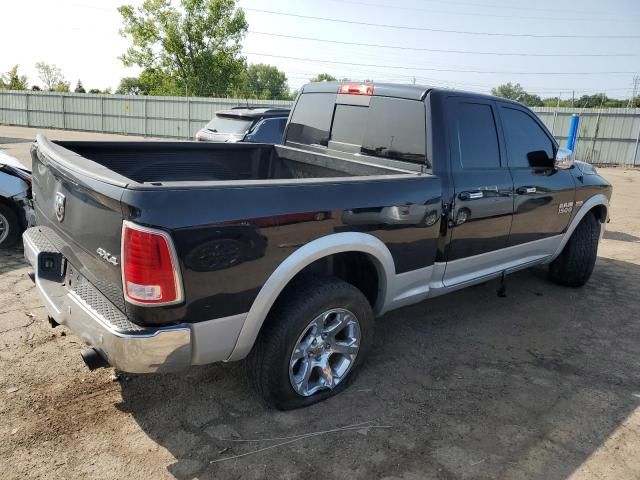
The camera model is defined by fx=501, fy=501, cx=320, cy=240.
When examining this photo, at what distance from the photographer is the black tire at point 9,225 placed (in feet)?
18.7

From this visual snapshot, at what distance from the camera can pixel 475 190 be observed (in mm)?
3676

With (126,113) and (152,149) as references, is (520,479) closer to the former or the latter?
(152,149)

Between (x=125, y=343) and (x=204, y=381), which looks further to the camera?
(x=204, y=381)

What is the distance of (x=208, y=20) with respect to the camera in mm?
37781

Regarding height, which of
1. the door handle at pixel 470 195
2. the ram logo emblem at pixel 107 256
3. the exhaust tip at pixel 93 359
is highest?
the door handle at pixel 470 195

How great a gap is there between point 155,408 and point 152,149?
80.7 inches

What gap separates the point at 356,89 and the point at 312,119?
0.55m

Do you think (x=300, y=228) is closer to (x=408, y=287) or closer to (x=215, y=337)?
(x=215, y=337)

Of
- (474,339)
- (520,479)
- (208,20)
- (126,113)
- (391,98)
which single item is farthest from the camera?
(208,20)

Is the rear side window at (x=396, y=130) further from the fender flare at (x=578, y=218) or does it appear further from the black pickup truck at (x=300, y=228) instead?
the fender flare at (x=578, y=218)

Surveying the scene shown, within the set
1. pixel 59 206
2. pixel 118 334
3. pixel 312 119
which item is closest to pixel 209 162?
pixel 312 119

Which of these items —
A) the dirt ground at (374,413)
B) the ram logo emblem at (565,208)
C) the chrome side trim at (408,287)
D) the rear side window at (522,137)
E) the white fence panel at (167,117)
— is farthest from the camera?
the white fence panel at (167,117)

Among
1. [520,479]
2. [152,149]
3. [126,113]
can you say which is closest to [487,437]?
[520,479]

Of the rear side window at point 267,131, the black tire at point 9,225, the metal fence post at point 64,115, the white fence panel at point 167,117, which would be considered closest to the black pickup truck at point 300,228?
the black tire at point 9,225
